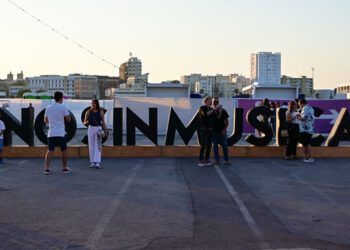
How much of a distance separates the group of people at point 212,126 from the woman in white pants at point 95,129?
100 inches

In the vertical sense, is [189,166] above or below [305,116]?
below

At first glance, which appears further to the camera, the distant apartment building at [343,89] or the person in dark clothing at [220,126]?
the distant apartment building at [343,89]

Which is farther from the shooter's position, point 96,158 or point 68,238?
point 96,158

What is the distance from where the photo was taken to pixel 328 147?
15.4 meters

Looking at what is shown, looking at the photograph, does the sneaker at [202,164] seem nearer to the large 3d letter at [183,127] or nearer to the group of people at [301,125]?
the large 3d letter at [183,127]

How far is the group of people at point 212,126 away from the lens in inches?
516

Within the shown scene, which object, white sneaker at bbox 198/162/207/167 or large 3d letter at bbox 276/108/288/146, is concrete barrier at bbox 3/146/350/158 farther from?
white sneaker at bbox 198/162/207/167

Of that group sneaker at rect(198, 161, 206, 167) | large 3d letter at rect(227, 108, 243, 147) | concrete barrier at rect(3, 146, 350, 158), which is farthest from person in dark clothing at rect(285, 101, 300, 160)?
sneaker at rect(198, 161, 206, 167)

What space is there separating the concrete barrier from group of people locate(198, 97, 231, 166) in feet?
6.13

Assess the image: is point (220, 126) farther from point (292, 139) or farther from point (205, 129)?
point (292, 139)

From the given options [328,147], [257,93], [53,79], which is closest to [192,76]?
[53,79]

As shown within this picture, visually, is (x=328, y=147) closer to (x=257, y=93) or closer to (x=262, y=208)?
(x=262, y=208)

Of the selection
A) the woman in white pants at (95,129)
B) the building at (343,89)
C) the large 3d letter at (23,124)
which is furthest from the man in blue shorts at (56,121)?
the building at (343,89)

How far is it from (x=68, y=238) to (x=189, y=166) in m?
7.02
